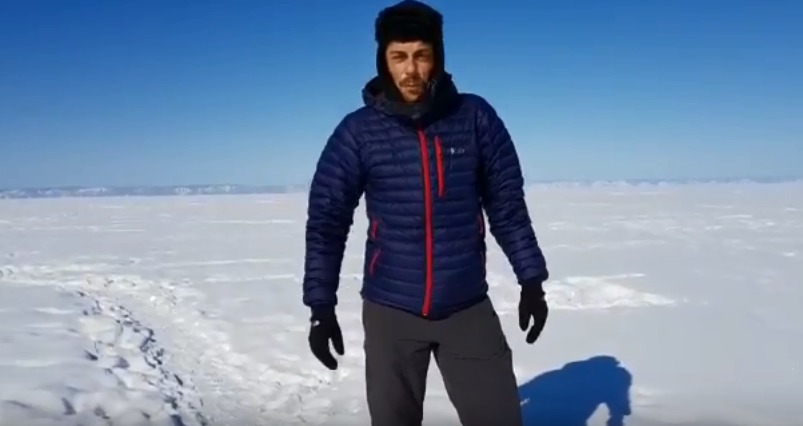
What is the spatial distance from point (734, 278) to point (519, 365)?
5137 mm

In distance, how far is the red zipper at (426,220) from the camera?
1965 millimetres

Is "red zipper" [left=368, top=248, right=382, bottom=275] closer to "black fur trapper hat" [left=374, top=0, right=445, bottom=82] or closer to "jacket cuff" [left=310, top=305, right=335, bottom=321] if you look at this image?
"jacket cuff" [left=310, top=305, right=335, bottom=321]

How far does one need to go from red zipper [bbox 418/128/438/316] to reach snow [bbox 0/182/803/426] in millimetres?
1951

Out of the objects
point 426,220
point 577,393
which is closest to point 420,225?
point 426,220

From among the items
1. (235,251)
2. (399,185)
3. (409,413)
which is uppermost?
(399,185)

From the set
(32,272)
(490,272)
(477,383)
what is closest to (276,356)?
(477,383)

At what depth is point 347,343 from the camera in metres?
5.52

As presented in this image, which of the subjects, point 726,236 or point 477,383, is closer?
point 477,383

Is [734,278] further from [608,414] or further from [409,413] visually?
[409,413]

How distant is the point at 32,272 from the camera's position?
1059 centimetres

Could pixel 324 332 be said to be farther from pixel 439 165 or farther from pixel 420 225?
pixel 439 165

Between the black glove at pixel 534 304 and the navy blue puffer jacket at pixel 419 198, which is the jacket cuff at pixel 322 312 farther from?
the black glove at pixel 534 304

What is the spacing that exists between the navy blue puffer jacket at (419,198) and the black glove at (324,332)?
0.04 metres

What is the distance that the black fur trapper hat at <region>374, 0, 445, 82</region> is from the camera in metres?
1.93
